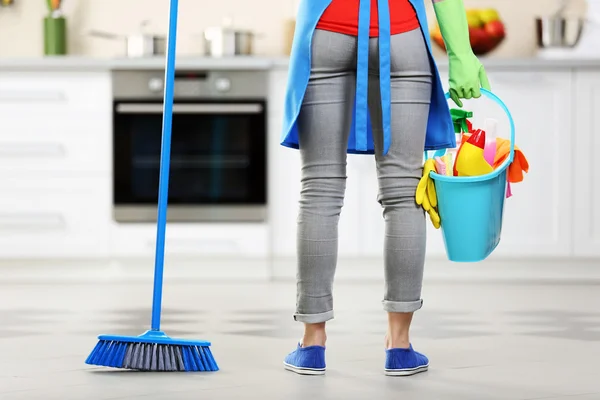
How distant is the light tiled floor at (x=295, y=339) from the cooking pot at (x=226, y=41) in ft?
3.40

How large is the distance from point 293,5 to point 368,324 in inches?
90.1

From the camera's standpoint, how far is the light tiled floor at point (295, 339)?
1.84 metres

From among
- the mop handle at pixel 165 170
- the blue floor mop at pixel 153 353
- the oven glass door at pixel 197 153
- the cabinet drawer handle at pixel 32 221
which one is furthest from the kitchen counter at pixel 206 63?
the blue floor mop at pixel 153 353

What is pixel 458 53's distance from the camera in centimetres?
196

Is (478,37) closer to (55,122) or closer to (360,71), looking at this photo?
(55,122)

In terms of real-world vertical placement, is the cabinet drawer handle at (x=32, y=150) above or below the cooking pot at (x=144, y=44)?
below

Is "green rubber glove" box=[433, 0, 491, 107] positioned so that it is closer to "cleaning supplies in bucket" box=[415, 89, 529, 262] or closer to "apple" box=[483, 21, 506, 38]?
"cleaning supplies in bucket" box=[415, 89, 529, 262]

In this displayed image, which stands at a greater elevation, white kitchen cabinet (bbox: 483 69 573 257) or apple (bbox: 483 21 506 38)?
apple (bbox: 483 21 506 38)

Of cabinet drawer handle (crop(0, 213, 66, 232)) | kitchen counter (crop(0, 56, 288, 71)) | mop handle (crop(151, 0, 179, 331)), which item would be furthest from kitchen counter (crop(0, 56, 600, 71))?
mop handle (crop(151, 0, 179, 331))

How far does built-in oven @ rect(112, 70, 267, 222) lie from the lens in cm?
402

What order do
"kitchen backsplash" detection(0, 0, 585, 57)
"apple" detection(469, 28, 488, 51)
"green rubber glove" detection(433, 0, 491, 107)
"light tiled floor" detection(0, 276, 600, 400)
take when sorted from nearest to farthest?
"light tiled floor" detection(0, 276, 600, 400)
"green rubber glove" detection(433, 0, 491, 107)
"apple" detection(469, 28, 488, 51)
"kitchen backsplash" detection(0, 0, 585, 57)

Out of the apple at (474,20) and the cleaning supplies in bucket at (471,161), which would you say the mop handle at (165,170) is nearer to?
the cleaning supplies in bucket at (471,161)

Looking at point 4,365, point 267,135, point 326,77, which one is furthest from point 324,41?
point 267,135

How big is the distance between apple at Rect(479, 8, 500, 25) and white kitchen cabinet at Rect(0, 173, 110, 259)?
68.2 inches
